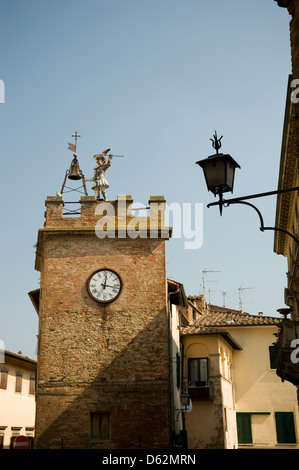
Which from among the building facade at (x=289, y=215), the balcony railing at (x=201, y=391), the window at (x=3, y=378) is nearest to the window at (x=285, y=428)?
the balcony railing at (x=201, y=391)

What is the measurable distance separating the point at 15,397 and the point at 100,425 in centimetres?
1456

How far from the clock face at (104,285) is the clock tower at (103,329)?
4cm

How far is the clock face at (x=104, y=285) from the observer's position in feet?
66.1

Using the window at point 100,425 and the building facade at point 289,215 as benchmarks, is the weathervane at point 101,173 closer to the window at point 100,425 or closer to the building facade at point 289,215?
the building facade at point 289,215

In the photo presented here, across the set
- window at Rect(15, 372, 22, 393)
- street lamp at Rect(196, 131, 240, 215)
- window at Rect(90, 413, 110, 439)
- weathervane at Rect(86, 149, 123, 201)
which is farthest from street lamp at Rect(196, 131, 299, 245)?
window at Rect(15, 372, 22, 393)

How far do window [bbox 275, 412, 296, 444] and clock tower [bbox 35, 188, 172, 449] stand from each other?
13.8 meters

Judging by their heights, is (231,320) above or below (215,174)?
above

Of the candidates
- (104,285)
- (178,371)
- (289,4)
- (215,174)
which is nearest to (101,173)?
(104,285)

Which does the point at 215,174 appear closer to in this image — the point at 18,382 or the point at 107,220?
the point at 107,220

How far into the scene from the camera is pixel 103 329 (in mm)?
19750

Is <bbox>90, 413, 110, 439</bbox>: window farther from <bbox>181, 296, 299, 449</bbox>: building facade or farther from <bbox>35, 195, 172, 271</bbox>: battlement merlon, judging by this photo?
<bbox>181, 296, 299, 449</bbox>: building facade

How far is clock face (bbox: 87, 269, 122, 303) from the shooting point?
20141 millimetres
